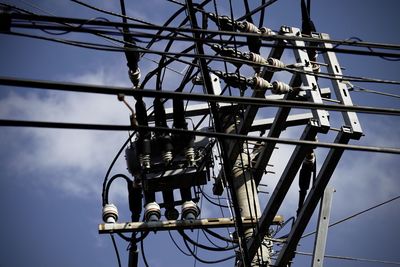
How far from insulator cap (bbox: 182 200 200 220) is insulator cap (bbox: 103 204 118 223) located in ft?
2.57

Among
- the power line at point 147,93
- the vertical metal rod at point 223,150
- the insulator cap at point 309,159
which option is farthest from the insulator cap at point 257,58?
the power line at point 147,93

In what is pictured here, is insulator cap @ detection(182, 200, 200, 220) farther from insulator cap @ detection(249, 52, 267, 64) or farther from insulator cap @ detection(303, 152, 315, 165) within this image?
insulator cap @ detection(249, 52, 267, 64)

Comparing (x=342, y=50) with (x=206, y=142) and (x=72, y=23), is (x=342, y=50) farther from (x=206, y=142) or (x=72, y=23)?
(x=206, y=142)

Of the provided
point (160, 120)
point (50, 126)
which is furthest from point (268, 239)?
point (50, 126)

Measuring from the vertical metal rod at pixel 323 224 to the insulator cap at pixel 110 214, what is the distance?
2.30 m

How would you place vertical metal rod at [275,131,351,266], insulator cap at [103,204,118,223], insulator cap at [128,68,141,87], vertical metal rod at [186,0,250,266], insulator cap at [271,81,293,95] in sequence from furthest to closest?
insulator cap at [128,68,141,87] → insulator cap at [103,204,118,223] → insulator cap at [271,81,293,95] → vertical metal rod at [275,131,351,266] → vertical metal rod at [186,0,250,266]

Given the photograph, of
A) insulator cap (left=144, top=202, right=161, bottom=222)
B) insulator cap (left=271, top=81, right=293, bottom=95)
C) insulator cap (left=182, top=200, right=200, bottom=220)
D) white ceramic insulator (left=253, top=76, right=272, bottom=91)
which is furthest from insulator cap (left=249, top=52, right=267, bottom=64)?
insulator cap (left=144, top=202, right=161, bottom=222)

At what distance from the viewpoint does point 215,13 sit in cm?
962

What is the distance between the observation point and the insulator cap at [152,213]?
9289 mm

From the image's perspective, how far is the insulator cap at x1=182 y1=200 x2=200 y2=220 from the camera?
9.30 m

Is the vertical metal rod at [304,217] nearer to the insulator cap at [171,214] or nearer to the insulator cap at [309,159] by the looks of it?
the insulator cap at [309,159]

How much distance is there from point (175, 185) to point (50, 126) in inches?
180

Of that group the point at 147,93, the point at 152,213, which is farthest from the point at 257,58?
the point at 147,93

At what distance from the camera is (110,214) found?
30.5 ft
